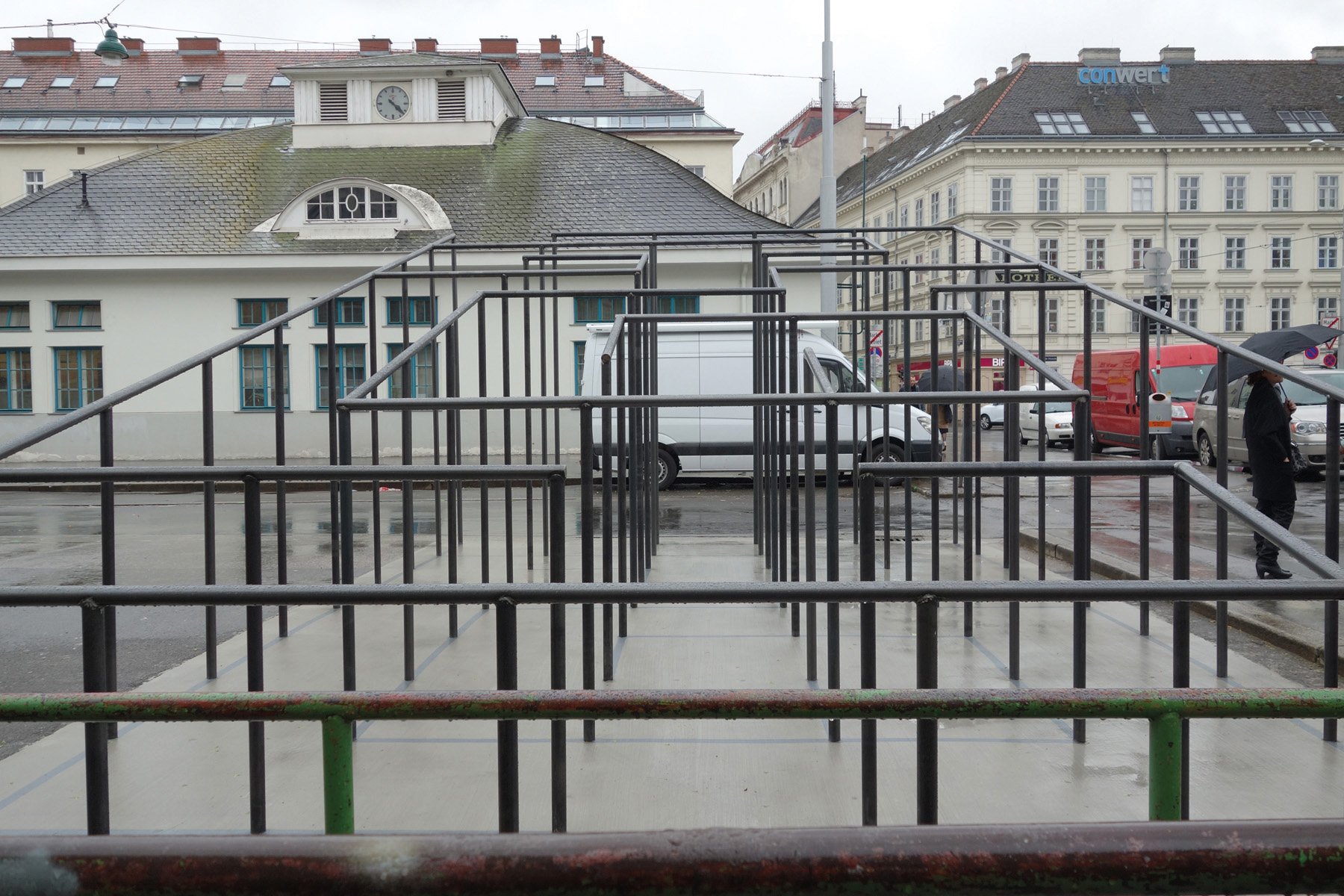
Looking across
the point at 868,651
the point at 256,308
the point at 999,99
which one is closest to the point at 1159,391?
the point at 256,308

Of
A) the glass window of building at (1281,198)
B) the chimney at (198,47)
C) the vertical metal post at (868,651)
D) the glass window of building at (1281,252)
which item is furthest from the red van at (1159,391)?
the chimney at (198,47)

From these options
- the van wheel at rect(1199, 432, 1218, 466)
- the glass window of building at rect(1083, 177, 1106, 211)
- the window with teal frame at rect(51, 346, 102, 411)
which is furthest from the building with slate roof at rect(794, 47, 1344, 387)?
the window with teal frame at rect(51, 346, 102, 411)

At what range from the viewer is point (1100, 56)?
54281mm

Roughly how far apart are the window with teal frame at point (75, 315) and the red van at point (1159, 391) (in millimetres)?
18870

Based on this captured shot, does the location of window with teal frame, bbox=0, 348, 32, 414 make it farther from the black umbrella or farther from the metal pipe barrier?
the metal pipe barrier

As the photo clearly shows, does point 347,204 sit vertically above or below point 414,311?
above

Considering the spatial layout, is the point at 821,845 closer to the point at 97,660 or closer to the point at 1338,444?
the point at 97,660

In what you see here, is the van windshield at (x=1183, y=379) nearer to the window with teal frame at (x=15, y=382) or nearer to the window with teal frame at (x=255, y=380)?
the window with teal frame at (x=255, y=380)

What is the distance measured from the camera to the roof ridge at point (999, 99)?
50.8 m

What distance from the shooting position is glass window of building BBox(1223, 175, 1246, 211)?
5153 centimetres

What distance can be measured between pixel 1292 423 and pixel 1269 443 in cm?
1014

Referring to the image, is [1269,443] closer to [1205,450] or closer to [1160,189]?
[1205,450]

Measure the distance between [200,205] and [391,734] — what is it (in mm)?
22741

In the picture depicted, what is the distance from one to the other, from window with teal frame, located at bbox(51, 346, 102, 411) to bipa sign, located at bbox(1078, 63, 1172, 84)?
143ft
